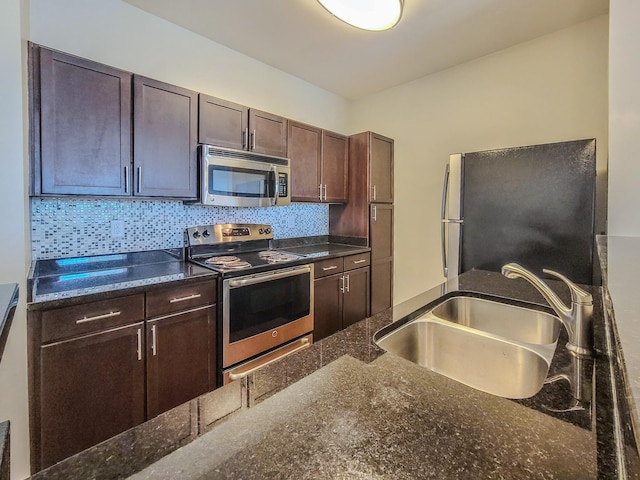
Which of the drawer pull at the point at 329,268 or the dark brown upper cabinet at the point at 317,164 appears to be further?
the dark brown upper cabinet at the point at 317,164

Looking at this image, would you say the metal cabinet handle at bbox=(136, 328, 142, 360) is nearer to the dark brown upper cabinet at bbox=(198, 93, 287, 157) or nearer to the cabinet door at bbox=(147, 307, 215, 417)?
the cabinet door at bbox=(147, 307, 215, 417)

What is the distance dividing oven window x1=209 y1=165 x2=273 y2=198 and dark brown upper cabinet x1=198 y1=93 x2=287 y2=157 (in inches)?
8.0

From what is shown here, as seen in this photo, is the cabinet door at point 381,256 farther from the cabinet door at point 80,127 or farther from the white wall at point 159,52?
the cabinet door at point 80,127

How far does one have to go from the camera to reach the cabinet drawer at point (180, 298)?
1.66m

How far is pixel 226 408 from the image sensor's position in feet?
2.06

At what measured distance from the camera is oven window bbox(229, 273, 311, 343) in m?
2.00

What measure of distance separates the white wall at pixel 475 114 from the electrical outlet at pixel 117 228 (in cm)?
258

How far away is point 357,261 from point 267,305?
44.5 inches

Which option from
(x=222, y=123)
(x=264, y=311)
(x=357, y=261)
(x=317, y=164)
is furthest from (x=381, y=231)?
(x=222, y=123)

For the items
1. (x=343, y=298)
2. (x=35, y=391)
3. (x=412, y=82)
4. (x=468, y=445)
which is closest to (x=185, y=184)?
(x=35, y=391)

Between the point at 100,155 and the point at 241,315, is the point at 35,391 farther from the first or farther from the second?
the point at 100,155

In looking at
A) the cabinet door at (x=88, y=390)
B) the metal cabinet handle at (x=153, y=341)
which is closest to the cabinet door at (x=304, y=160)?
the metal cabinet handle at (x=153, y=341)

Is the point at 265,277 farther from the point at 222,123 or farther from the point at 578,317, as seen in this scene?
the point at 578,317

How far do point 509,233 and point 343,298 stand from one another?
1.46 m
